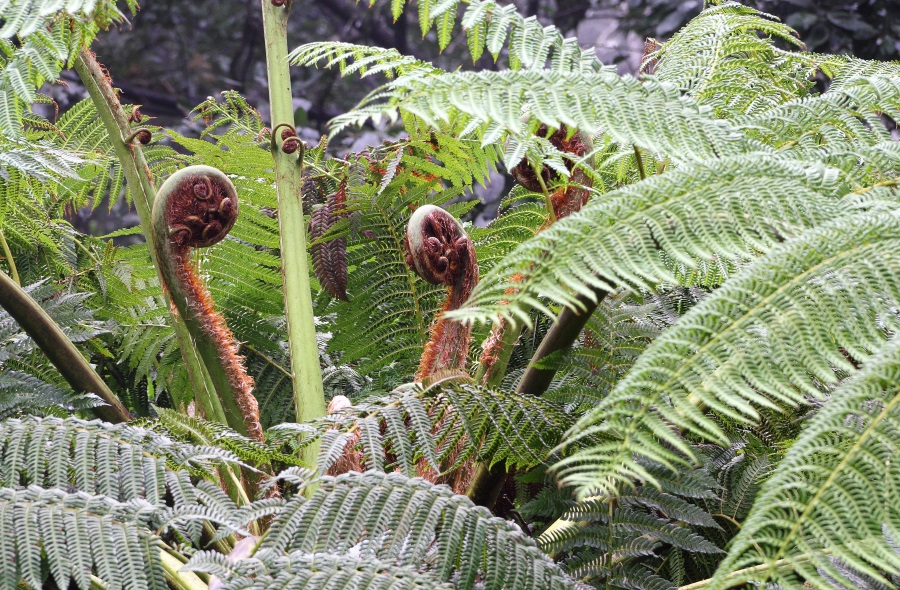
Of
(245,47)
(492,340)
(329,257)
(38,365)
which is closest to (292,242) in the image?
(329,257)

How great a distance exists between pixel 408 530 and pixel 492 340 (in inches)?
10.5

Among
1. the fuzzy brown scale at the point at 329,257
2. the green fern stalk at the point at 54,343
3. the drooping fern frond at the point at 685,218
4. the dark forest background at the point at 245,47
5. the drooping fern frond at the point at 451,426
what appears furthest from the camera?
the dark forest background at the point at 245,47

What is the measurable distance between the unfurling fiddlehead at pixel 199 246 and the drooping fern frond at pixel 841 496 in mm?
497

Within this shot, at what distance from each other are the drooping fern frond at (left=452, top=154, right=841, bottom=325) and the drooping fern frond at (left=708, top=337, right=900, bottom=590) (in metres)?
0.11

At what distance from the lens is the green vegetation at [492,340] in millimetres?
498

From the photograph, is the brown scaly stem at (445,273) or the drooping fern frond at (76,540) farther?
the brown scaly stem at (445,273)

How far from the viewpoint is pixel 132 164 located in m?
0.85

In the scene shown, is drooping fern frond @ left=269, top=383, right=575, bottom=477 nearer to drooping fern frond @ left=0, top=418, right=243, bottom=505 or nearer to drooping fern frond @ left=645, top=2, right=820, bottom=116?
drooping fern frond @ left=0, top=418, right=243, bottom=505

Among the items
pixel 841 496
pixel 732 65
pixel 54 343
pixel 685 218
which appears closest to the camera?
pixel 841 496

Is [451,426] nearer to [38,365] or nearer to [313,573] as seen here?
[313,573]

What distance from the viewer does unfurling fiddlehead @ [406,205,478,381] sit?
768 millimetres

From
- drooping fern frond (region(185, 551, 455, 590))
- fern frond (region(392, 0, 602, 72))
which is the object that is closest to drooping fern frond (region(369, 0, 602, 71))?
fern frond (region(392, 0, 602, 72))

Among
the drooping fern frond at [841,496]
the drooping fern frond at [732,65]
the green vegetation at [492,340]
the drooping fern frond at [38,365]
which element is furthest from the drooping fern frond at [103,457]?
the drooping fern frond at [732,65]

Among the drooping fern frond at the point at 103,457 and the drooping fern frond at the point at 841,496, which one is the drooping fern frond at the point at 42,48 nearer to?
the drooping fern frond at the point at 103,457
